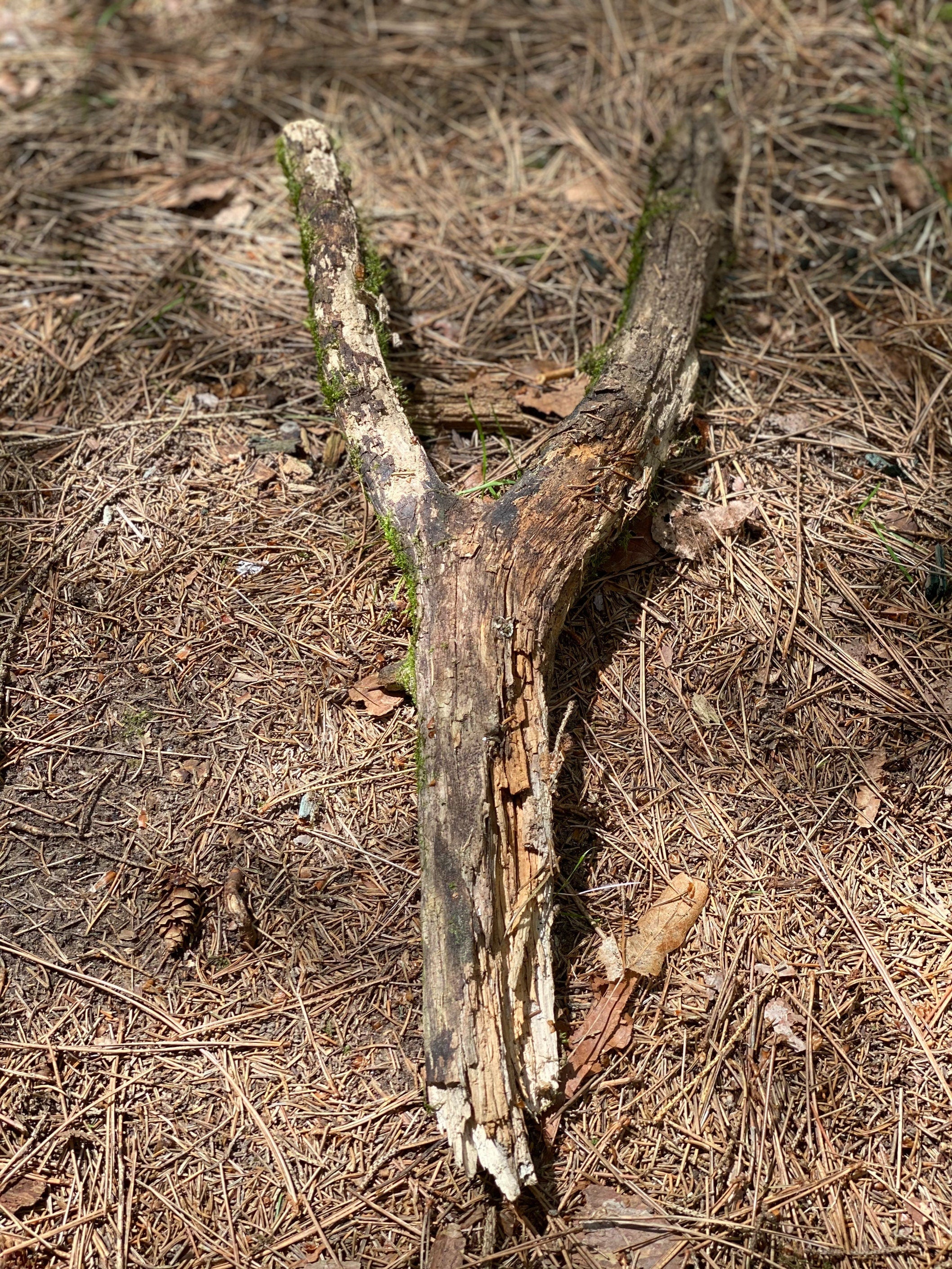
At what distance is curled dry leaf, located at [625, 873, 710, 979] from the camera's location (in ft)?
6.99

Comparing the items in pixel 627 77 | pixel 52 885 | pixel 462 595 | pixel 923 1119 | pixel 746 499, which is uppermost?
pixel 627 77

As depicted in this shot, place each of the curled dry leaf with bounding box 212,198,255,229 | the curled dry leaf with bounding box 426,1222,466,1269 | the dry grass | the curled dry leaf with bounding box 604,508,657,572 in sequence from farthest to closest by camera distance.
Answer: the curled dry leaf with bounding box 212,198,255,229 < the curled dry leaf with bounding box 604,508,657,572 < the dry grass < the curled dry leaf with bounding box 426,1222,466,1269

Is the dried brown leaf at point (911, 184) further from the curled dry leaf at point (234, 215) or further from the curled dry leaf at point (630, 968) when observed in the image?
the curled dry leaf at point (630, 968)

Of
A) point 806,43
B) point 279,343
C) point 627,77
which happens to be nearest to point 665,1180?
point 279,343

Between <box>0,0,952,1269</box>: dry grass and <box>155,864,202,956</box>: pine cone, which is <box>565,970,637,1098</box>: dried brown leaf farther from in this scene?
<box>155,864,202,956</box>: pine cone

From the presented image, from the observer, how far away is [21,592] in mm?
2578

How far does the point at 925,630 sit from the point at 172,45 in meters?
3.70

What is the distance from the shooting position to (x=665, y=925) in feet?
7.13

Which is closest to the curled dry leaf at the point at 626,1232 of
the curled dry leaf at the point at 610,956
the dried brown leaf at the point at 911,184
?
the curled dry leaf at the point at 610,956

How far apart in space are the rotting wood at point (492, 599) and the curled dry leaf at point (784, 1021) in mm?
519

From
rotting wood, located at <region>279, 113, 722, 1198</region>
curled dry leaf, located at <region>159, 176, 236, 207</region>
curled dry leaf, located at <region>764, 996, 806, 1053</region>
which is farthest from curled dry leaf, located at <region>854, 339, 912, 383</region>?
curled dry leaf, located at <region>159, 176, 236, 207</region>

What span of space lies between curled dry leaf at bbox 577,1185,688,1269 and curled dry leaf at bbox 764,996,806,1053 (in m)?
0.45

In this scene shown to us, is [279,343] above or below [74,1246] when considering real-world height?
above

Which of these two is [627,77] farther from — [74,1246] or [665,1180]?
[74,1246]
